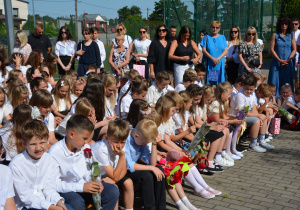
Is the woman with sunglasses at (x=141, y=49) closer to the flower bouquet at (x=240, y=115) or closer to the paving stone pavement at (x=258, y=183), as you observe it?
the flower bouquet at (x=240, y=115)

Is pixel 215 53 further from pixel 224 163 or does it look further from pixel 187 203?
pixel 187 203

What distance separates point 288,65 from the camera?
984cm

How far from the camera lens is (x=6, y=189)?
302 centimetres

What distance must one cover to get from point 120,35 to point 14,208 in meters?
6.57

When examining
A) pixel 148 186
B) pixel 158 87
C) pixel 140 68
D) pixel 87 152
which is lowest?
pixel 148 186

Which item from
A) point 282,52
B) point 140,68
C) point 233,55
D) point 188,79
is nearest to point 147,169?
point 188,79

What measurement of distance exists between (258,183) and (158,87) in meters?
2.44

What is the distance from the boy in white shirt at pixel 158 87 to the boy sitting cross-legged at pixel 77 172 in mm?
3016

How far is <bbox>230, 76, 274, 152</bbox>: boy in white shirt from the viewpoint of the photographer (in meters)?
6.91

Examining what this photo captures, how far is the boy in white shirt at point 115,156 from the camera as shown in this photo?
12.7 ft

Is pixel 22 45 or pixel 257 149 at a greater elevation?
pixel 22 45

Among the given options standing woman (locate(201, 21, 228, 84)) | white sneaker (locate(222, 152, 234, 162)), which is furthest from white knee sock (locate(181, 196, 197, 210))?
standing woman (locate(201, 21, 228, 84))

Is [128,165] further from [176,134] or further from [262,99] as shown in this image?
[262,99]

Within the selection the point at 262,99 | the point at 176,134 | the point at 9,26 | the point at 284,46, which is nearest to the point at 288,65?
the point at 284,46
